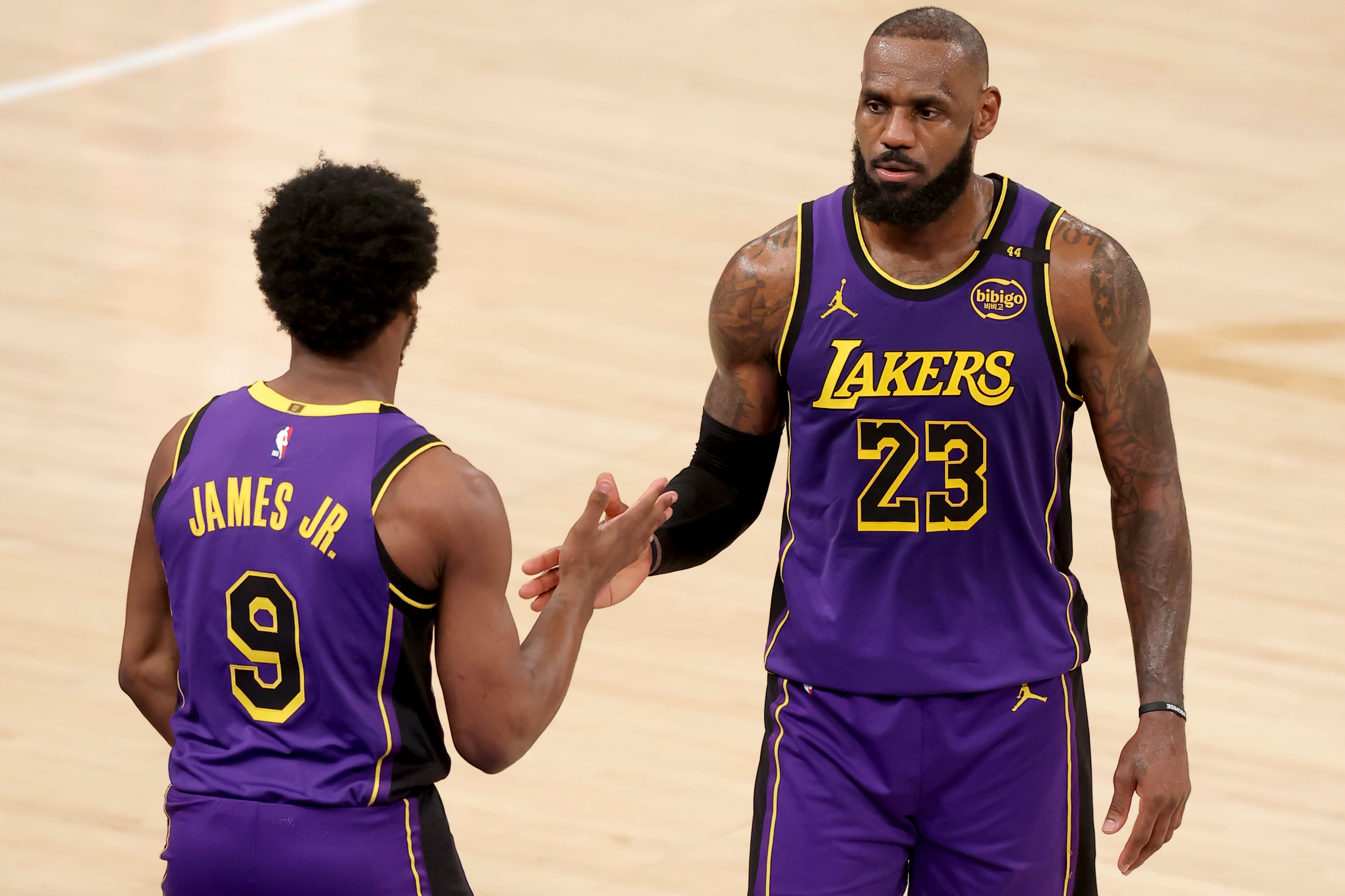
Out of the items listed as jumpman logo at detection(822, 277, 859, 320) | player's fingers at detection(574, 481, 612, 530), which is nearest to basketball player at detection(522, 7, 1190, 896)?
jumpman logo at detection(822, 277, 859, 320)

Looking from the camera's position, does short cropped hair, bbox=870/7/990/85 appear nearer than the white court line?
Yes

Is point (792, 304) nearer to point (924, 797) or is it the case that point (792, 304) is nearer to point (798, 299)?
point (798, 299)

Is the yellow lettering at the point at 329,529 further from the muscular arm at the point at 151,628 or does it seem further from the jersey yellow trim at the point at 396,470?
the muscular arm at the point at 151,628

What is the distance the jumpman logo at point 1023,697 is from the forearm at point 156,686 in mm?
1469

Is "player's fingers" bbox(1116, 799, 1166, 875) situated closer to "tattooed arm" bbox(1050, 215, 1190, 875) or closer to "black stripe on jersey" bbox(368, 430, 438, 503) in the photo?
"tattooed arm" bbox(1050, 215, 1190, 875)

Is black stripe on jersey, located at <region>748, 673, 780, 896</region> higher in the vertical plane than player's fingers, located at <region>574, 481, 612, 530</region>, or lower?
lower

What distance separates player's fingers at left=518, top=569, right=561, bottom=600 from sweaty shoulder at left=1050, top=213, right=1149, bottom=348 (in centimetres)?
101

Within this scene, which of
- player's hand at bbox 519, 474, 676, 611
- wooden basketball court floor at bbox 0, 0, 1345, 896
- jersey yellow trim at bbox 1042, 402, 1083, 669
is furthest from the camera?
wooden basketball court floor at bbox 0, 0, 1345, 896

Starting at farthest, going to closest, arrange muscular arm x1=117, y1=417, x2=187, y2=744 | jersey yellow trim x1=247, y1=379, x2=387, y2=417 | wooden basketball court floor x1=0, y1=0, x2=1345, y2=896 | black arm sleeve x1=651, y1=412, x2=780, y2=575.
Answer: wooden basketball court floor x1=0, y1=0, x2=1345, y2=896, black arm sleeve x1=651, y1=412, x2=780, y2=575, muscular arm x1=117, y1=417, x2=187, y2=744, jersey yellow trim x1=247, y1=379, x2=387, y2=417

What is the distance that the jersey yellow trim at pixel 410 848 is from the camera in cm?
351

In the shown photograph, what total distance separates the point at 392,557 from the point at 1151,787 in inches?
59.4

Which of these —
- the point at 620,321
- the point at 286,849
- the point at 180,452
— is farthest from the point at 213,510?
the point at 620,321

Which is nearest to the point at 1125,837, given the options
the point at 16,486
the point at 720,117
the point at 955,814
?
the point at 955,814

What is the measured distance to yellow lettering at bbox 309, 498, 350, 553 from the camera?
133 inches
